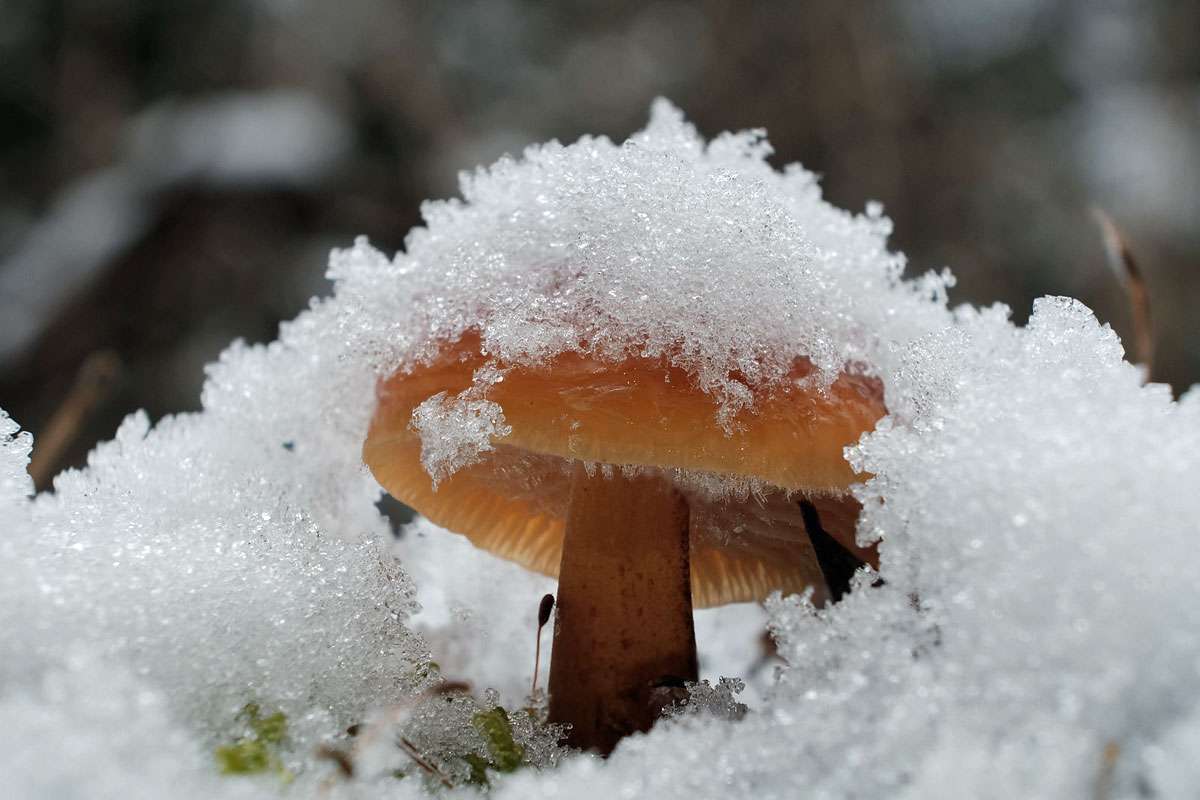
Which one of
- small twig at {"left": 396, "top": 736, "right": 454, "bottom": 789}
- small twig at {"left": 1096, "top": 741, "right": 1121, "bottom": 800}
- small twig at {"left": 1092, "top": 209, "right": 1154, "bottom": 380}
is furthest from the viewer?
small twig at {"left": 1092, "top": 209, "right": 1154, "bottom": 380}

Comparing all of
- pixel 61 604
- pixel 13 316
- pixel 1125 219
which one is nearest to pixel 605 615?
pixel 61 604

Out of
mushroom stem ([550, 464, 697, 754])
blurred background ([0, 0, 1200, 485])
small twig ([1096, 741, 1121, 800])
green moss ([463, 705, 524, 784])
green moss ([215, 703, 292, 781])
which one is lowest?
small twig ([1096, 741, 1121, 800])

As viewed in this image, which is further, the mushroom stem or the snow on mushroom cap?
the mushroom stem

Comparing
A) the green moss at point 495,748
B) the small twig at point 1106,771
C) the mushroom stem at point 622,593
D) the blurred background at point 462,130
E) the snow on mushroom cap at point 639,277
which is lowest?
the small twig at point 1106,771

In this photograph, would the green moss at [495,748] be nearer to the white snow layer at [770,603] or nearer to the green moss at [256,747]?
the white snow layer at [770,603]

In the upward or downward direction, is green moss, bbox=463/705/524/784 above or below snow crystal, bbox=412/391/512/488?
below

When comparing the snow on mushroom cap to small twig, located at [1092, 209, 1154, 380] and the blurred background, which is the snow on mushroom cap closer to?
small twig, located at [1092, 209, 1154, 380]

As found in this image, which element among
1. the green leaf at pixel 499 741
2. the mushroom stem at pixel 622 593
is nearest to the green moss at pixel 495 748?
the green leaf at pixel 499 741

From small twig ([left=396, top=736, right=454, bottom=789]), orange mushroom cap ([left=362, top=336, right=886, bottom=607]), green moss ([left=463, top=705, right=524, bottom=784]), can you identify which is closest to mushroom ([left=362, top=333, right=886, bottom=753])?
orange mushroom cap ([left=362, top=336, right=886, bottom=607])
